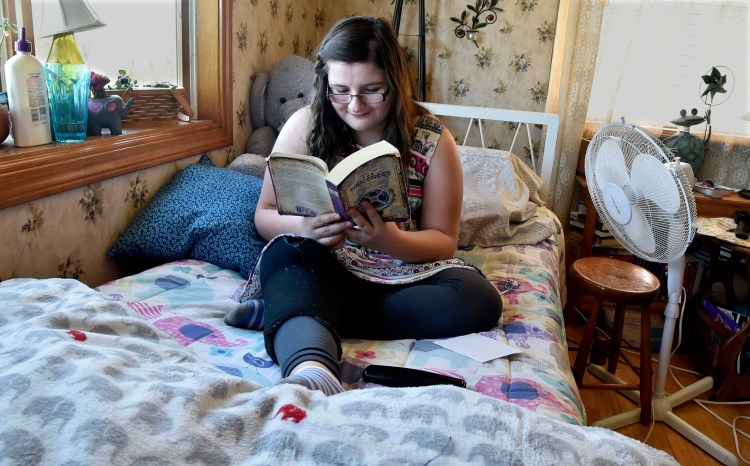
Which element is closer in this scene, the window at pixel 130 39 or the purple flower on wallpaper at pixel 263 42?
the window at pixel 130 39

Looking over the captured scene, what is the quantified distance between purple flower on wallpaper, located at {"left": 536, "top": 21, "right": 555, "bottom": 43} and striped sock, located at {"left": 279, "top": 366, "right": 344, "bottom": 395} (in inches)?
77.5

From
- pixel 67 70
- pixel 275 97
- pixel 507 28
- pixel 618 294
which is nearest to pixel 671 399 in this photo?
pixel 618 294

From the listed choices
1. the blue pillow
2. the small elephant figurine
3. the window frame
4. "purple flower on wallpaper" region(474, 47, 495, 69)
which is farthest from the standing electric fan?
the small elephant figurine

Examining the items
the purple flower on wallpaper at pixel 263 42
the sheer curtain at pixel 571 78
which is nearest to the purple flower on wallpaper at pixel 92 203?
the purple flower on wallpaper at pixel 263 42

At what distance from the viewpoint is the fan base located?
5.56 ft

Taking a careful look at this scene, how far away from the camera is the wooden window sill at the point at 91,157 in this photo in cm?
120

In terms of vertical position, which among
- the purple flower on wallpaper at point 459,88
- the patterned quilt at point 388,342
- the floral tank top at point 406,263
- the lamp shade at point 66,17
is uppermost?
the lamp shade at point 66,17

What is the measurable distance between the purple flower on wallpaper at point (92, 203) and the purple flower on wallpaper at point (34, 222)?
0.12 metres

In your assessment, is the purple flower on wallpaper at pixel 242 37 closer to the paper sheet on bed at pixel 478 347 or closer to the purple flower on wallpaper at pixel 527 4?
the purple flower on wallpaper at pixel 527 4

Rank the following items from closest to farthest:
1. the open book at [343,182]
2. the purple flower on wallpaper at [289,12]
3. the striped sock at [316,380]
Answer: the striped sock at [316,380] → the open book at [343,182] → the purple flower on wallpaper at [289,12]

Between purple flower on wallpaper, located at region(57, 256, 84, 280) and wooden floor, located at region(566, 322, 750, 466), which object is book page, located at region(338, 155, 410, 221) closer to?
purple flower on wallpaper, located at region(57, 256, 84, 280)

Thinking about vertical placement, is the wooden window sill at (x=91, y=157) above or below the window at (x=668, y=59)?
below

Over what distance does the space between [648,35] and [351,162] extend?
6.00 ft

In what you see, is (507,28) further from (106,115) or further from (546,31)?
(106,115)
